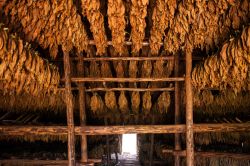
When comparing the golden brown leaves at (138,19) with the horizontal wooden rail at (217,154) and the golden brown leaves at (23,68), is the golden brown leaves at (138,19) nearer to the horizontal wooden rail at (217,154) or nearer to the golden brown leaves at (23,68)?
the golden brown leaves at (23,68)

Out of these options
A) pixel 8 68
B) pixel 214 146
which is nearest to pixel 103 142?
pixel 214 146

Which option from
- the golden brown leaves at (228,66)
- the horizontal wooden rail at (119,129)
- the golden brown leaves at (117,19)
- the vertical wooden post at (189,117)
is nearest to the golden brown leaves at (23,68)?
the horizontal wooden rail at (119,129)

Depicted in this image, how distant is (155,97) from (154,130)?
1540 millimetres

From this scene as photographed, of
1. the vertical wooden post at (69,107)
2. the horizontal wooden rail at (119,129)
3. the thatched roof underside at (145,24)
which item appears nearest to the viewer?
the thatched roof underside at (145,24)

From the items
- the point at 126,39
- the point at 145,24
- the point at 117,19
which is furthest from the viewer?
the point at 126,39

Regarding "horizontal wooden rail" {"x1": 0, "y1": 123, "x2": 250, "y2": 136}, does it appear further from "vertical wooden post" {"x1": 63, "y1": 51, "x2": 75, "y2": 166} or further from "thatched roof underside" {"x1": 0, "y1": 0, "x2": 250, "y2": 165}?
"thatched roof underside" {"x1": 0, "y1": 0, "x2": 250, "y2": 165}

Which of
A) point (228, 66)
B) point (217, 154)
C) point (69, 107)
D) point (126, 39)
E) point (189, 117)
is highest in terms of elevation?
point (126, 39)

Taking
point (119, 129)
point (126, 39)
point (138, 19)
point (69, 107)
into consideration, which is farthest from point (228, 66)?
point (69, 107)

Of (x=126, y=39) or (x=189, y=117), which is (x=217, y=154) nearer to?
(x=189, y=117)

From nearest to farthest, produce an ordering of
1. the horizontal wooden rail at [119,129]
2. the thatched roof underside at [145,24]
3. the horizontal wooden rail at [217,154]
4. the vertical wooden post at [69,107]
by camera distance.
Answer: the thatched roof underside at [145,24], the vertical wooden post at [69,107], the horizontal wooden rail at [119,129], the horizontal wooden rail at [217,154]

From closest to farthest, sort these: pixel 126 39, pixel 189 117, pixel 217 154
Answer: pixel 126 39
pixel 189 117
pixel 217 154

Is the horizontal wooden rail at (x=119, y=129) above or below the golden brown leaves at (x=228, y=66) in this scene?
below

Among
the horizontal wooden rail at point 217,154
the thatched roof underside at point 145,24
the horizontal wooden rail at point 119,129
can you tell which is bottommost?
the horizontal wooden rail at point 217,154

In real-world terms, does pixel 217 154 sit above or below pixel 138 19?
below
